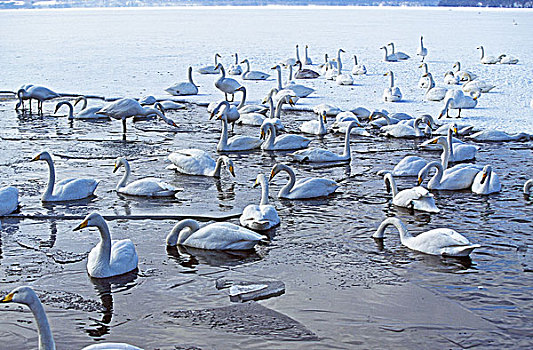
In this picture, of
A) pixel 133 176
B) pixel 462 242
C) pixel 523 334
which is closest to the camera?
pixel 523 334

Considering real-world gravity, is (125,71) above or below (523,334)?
above

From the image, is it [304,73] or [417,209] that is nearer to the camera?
[417,209]

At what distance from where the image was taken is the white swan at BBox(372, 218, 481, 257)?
7230 millimetres

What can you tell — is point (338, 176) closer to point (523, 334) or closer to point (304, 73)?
point (523, 334)

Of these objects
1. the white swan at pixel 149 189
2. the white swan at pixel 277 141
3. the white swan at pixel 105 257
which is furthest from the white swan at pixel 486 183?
the white swan at pixel 105 257

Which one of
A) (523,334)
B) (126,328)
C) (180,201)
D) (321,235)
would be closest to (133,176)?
(180,201)

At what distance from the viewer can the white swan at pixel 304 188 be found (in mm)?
9570

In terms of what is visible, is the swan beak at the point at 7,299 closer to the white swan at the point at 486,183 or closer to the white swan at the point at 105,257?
the white swan at the point at 105,257

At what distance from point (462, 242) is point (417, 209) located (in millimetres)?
1884

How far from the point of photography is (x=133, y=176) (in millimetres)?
10703

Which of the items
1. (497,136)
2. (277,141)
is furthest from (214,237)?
(497,136)

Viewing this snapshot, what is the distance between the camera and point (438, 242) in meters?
7.38

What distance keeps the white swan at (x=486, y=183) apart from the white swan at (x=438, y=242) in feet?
7.78

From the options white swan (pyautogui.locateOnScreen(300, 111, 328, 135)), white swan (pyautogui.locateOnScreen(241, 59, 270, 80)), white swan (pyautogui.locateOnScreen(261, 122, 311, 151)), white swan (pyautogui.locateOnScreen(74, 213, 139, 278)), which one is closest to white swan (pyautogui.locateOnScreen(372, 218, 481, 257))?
white swan (pyautogui.locateOnScreen(74, 213, 139, 278))
